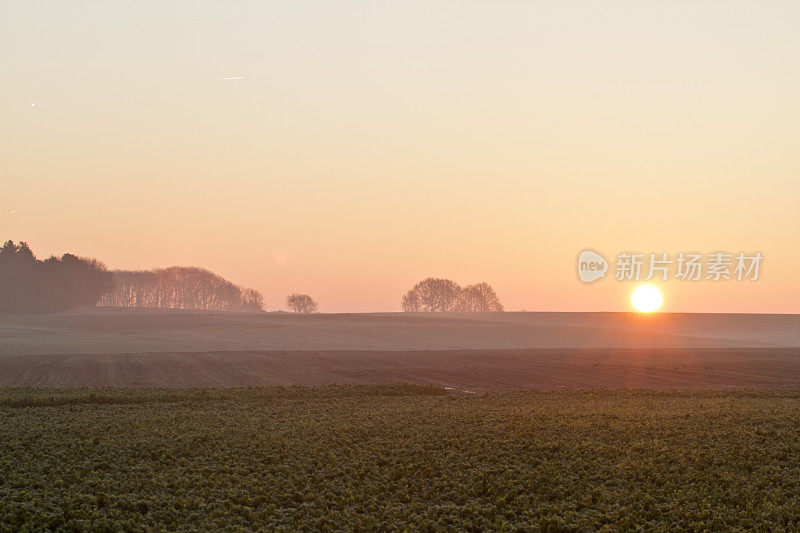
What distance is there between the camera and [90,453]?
20453 mm

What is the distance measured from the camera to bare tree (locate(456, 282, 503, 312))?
585 feet

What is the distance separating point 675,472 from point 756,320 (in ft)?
377

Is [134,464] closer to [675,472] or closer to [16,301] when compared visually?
[675,472]

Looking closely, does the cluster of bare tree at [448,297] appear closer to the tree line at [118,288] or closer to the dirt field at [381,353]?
the tree line at [118,288]

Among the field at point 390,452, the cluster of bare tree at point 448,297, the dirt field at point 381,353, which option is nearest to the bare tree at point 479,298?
the cluster of bare tree at point 448,297

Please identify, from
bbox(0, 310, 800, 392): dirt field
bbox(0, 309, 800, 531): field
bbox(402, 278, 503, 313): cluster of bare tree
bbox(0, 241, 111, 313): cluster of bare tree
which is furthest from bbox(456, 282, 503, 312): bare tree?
bbox(0, 309, 800, 531): field

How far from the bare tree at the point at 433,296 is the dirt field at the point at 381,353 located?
6075 cm

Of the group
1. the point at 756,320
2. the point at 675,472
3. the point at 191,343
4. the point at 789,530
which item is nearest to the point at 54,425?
the point at 675,472

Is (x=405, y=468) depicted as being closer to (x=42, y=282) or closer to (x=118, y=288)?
(x=42, y=282)

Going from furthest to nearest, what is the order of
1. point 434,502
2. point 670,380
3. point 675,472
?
point 670,380
point 675,472
point 434,502

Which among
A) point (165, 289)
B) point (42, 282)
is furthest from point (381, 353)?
point (165, 289)

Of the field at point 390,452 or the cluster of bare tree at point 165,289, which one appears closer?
the field at point 390,452

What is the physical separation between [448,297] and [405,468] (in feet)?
505

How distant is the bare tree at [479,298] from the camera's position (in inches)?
7018
